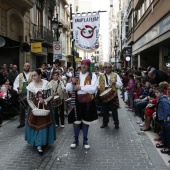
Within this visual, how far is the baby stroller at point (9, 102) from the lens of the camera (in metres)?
8.29

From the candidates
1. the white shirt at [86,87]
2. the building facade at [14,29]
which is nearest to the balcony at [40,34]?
the building facade at [14,29]

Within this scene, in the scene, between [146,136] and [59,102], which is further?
[59,102]

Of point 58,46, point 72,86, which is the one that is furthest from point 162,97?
point 58,46

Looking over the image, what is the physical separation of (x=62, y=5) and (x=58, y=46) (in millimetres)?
22668

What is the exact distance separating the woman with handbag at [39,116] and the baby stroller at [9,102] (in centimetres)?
329

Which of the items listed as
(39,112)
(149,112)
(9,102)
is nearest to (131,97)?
(149,112)

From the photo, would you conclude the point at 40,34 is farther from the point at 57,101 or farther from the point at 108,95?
the point at 108,95

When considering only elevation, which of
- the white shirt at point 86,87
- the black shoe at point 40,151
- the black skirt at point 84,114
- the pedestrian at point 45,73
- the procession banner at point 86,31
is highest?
the procession banner at point 86,31

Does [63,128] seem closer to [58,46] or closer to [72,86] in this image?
[72,86]

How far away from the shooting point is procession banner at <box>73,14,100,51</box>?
7656 mm

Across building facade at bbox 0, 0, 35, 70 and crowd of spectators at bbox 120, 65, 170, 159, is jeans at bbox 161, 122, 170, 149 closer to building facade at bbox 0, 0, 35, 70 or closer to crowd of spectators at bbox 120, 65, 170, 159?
crowd of spectators at bbox 120, 65, 170, 159

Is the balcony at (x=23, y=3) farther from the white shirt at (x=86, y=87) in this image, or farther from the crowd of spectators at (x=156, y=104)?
the white shirt at (x=86, y=87)

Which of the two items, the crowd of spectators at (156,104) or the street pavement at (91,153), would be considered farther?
the crowd of spectators at (156,104)

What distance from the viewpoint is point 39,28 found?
65.5 ft
